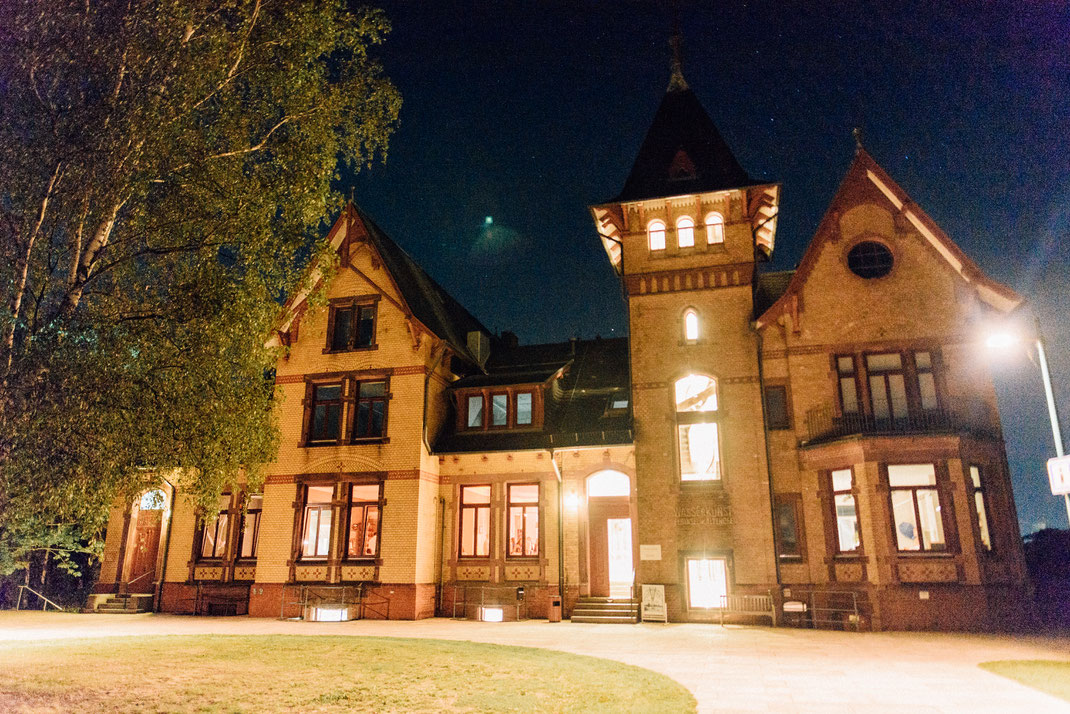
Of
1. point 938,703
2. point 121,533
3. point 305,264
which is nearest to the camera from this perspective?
point 938,703

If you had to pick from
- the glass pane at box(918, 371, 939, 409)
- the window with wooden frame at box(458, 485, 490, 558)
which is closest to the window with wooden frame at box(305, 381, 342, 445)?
the window with wooden frame at box(458, 485, 490, 558)

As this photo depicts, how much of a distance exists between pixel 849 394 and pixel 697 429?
4482 millimetres

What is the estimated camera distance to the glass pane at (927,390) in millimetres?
18672

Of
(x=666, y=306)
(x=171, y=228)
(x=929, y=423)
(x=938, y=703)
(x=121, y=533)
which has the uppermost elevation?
(x=666, y=306)

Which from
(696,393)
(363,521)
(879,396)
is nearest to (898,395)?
(879,396)

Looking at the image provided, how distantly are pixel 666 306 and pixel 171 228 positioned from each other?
14.3 m

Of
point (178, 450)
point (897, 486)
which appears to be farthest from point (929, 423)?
point (178, 450)

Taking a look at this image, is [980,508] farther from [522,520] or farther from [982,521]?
[522,520]

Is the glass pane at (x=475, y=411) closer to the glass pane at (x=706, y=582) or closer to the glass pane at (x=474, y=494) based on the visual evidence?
the glass pane at (x=474, y=494)

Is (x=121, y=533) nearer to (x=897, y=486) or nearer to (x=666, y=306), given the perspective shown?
(x=666, y=306)

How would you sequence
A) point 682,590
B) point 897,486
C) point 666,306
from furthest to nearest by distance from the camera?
point 666,306 < point 682,590 < point 897,486

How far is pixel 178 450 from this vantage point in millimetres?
12117

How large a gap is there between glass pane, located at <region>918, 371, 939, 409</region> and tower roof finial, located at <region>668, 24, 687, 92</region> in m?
13.1

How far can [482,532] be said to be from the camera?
72.3 ft
